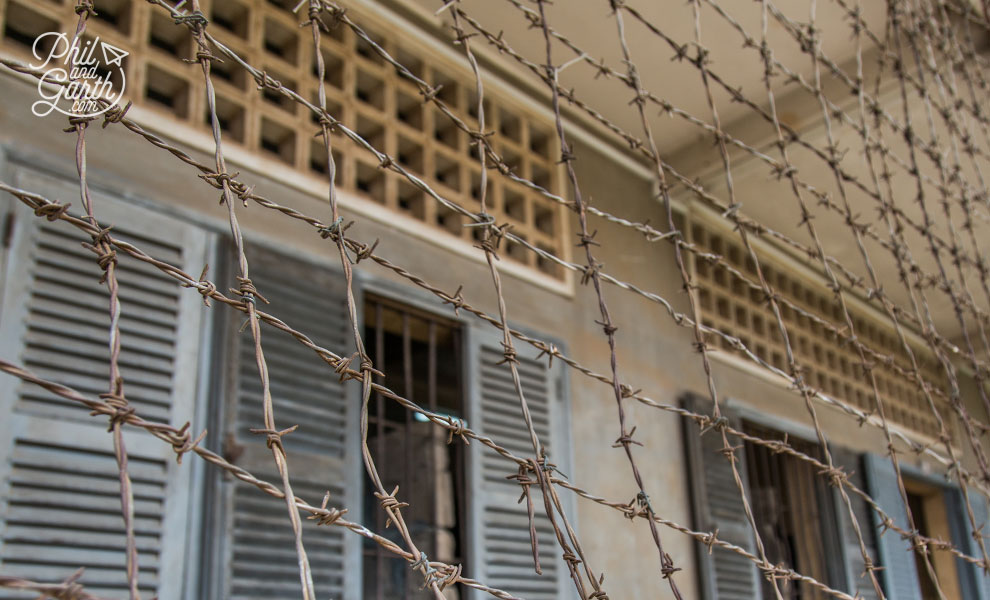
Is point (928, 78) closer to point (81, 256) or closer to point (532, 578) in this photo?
point (532, 578)

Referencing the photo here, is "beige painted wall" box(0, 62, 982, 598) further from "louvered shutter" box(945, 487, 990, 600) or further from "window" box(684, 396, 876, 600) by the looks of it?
"louvered shutter" box(945, 487, 990, 600)

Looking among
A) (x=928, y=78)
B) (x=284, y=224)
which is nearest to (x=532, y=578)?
(x=284, y=224)

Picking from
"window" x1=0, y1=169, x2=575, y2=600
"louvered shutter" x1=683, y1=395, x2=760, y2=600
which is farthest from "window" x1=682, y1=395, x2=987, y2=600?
"window" x1=0, y1=169, x2=575, y2=600

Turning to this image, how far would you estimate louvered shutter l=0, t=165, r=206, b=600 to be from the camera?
213 centimetres

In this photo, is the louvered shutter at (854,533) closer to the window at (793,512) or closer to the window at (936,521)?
the window at (793,512)

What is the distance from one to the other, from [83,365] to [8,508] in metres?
0.38

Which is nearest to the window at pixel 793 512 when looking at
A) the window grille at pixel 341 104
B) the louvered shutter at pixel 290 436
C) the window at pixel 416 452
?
the window at pixel 416 452

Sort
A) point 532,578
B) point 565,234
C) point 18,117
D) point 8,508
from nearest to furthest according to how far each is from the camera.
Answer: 1. point 8,508
2. point 18,117
3. point 532,578
4. point 565,234

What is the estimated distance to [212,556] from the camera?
238 cm

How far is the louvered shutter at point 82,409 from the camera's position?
2.13 metres

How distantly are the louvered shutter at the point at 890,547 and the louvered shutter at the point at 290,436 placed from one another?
3737mm

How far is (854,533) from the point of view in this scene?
214 inches

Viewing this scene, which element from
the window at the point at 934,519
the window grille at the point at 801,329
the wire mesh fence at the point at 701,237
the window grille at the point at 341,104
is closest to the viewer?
the wire mesh fence at the point at 701,237

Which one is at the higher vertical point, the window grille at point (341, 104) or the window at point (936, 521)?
the window grille at point (341, 104)
